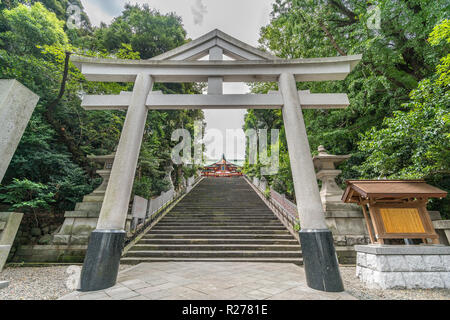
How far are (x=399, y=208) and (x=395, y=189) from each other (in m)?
0.47

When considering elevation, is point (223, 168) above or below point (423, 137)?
above

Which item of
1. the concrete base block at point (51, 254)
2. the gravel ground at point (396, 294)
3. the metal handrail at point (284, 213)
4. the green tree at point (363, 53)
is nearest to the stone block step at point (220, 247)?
the metal handrail at point (284, 213)

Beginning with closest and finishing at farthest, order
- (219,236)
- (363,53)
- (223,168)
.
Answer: (363,53) < (219,236) < (223,168)

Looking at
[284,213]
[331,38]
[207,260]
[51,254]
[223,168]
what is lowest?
[207,260]

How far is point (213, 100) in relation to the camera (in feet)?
14.4

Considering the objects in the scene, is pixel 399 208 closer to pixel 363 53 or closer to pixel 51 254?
pixel 363 53

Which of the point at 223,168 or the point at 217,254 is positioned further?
the point at 223,168

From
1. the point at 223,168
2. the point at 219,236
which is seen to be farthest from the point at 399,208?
the point at 223,168

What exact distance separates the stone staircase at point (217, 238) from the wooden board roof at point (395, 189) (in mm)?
2711

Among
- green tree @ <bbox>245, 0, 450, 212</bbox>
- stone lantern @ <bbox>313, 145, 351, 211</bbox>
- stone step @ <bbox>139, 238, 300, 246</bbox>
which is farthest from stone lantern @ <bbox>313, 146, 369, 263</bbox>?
stone step @ <bbox>139, 238, 300, 246</bbox>

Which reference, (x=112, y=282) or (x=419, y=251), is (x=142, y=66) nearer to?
(x=112, y=282)

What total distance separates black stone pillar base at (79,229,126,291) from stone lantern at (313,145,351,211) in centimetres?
562
